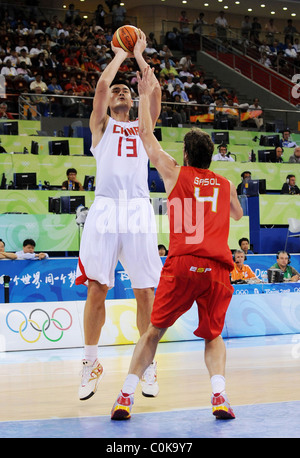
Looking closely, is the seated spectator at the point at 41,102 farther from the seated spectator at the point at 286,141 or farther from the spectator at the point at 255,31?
the spectator at the point at 255,31

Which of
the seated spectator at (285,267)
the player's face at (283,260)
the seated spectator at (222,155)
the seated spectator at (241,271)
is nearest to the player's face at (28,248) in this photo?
the seated spectator at (241,271)

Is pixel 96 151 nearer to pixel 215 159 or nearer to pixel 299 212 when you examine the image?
pixel 299 212

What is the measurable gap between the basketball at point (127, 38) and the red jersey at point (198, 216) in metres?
1.29

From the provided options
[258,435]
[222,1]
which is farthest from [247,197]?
[222,1]

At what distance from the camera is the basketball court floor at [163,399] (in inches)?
158

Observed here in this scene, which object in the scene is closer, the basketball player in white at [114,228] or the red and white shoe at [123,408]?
the red and white shoe at [123,408]

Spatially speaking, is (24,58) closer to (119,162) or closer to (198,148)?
(119,162)

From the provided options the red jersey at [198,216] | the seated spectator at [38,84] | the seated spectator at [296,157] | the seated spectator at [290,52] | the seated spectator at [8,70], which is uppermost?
the seated spectator at [290,52]

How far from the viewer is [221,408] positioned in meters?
4.29

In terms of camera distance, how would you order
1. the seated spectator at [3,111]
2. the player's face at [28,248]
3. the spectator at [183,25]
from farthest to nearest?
the spectator at [183,25]
the seated spectator at [3,111]
the player's face at [28,248]

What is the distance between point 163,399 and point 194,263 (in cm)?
138

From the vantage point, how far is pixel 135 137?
5449mm

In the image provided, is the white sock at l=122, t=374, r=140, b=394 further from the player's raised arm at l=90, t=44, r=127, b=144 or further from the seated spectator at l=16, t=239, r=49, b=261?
the seated spectator at l=16, t=239, r=49, b=261

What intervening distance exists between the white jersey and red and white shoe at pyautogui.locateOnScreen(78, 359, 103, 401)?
1305 millimetres
